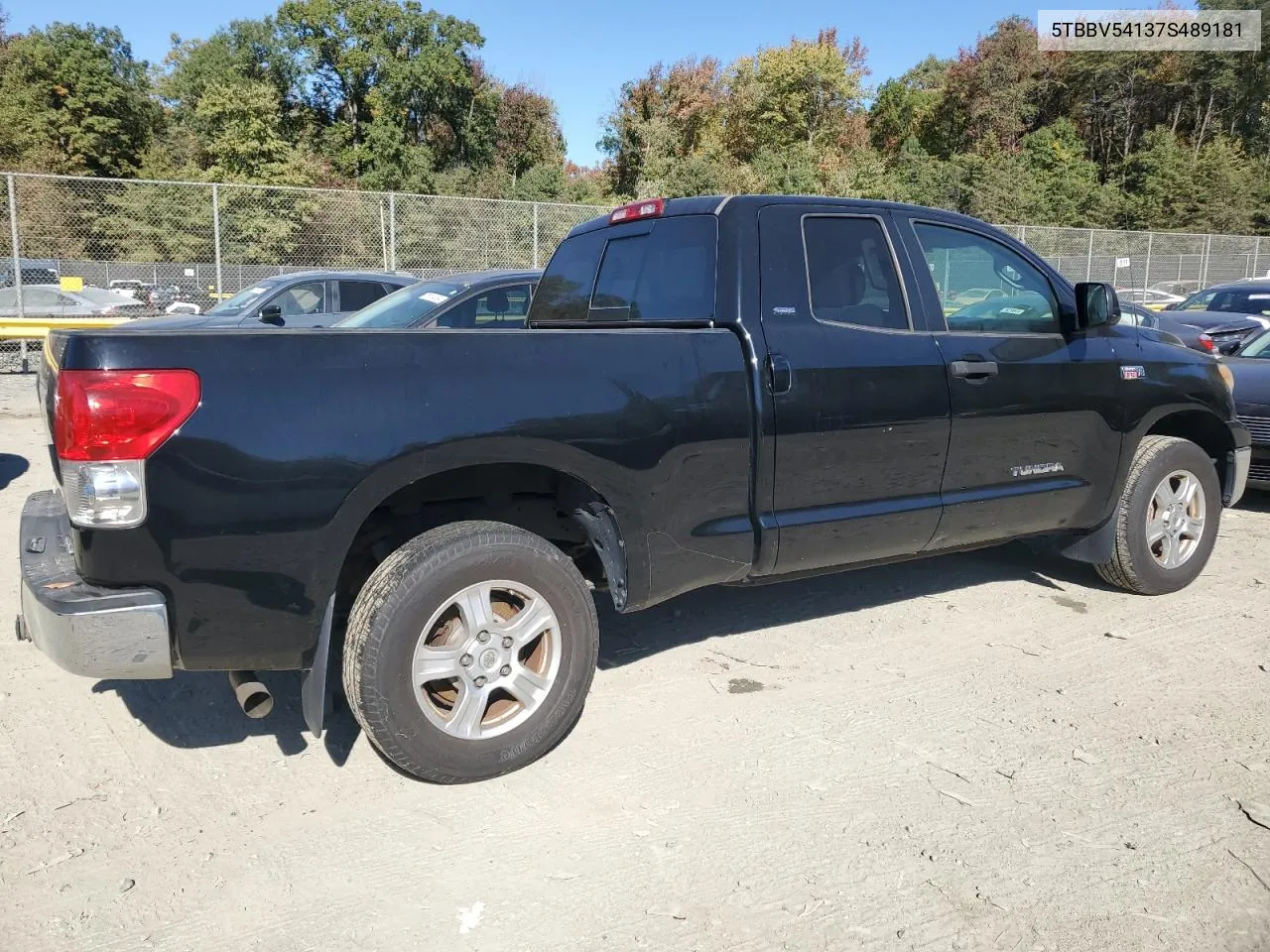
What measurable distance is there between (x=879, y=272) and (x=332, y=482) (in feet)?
8.21

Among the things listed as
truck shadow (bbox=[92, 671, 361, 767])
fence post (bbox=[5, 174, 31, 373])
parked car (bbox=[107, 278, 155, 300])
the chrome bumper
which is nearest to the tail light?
truck shadow (bbox=[92, 671, 361, 767])

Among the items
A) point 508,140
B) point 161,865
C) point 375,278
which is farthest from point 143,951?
point 508,140

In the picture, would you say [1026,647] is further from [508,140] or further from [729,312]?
[508,140]

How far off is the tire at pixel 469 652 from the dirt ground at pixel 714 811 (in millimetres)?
180

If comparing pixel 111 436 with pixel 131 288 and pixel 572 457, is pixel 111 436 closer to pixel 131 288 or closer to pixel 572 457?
pixel 572 457

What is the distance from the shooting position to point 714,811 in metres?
3.02

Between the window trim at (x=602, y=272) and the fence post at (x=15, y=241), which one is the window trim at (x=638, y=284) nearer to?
the window trim at (x=602, y=272)

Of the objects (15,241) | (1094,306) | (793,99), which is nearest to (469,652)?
(1094,306)

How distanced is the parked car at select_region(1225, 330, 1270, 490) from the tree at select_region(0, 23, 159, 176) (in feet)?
163

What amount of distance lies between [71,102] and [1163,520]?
56054mm

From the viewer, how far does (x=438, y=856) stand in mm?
2783

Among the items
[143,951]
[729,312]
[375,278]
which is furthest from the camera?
[375,278]

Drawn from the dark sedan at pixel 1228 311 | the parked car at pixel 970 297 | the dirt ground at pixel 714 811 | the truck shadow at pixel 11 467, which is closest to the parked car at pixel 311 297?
the truck shadow at pixel 11 467

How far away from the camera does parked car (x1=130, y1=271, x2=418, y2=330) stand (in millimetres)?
11039
